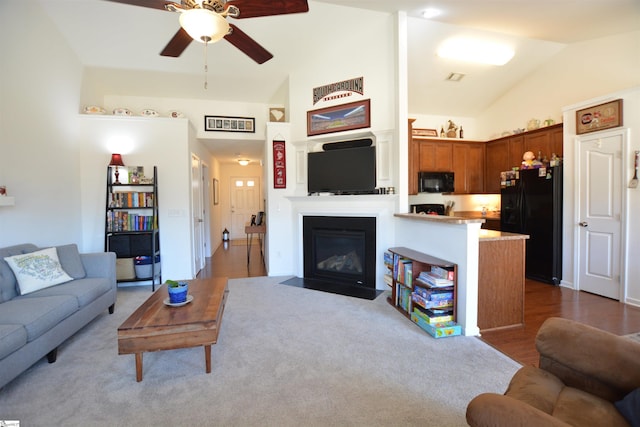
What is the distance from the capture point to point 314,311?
3.22m

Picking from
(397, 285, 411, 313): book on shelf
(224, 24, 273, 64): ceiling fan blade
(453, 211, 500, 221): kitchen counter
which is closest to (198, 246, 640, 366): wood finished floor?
(397, 285, 411, 313): book on shelf

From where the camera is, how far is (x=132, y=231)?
4070 mm

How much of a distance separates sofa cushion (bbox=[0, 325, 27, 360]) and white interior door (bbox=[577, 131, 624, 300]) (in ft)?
18.4

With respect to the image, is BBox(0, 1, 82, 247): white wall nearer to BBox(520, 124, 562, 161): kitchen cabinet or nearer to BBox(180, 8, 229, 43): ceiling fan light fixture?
BBox(180, 8, 229, 43): ceiling fan light fixture

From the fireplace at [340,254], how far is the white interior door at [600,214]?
106 inches

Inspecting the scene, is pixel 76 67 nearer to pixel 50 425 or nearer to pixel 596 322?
pixel 50 425

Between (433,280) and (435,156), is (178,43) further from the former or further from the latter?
(435,156)

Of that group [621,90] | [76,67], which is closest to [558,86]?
[621,90]

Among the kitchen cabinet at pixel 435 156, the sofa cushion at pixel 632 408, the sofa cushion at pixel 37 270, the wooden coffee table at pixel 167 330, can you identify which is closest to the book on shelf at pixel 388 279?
the wooden coffee table at pixel 167 330

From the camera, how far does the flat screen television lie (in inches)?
156

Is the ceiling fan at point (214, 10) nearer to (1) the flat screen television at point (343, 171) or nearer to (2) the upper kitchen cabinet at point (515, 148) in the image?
(1) the flat screen television at point (343, 171)

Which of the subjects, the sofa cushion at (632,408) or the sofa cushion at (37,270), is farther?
the sofa cushion at (37,270)

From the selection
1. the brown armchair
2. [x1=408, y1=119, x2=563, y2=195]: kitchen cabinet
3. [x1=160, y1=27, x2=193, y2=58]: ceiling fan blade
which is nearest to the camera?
the brown armchair

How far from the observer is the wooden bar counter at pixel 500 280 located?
268 centimetres
